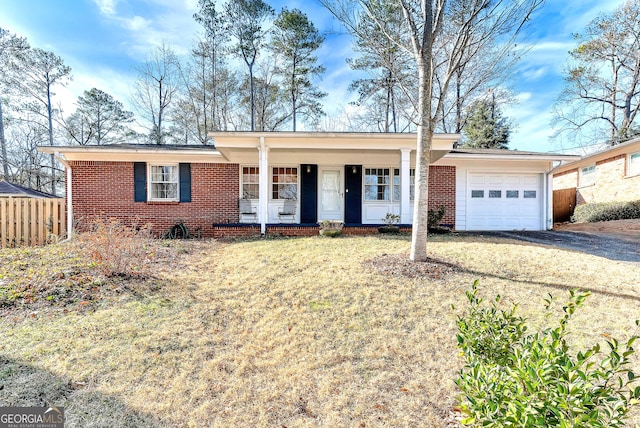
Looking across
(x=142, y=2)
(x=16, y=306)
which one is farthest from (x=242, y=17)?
(x=16, y=306)

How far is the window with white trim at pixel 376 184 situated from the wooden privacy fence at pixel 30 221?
991 centimetres

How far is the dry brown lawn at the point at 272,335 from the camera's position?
2.28 m

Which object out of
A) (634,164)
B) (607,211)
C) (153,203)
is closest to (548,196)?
(607,211)

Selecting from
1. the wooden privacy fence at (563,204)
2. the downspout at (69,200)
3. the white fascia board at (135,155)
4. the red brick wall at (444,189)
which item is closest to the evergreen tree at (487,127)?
the wooden privacy fence at (563,204)

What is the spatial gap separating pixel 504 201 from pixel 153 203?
→ 12865mm

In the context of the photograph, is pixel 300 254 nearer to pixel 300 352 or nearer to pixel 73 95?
pixel 300 352

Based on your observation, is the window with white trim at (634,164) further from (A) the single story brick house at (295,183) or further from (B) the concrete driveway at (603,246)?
(B) the concrete driveway at (603,246)

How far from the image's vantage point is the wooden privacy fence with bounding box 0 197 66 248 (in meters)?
8.52

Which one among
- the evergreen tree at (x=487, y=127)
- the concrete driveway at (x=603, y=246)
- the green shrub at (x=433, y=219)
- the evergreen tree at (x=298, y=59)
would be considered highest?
the evergreen tree at (x=298, y=59)

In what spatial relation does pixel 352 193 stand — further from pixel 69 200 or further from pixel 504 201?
pixel 69 200

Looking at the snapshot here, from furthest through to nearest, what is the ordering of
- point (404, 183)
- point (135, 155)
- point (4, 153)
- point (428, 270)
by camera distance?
1. point (4, 153)
2. point (135, 155)
3. point (404, 183)
4. point (428, 270)

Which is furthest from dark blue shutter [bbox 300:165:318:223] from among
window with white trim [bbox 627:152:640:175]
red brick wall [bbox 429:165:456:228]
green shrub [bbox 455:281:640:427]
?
window with white trim [bbox 627:152:640:175]

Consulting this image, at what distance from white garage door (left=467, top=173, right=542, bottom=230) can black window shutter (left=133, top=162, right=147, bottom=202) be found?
11782mm

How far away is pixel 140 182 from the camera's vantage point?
392 inches
